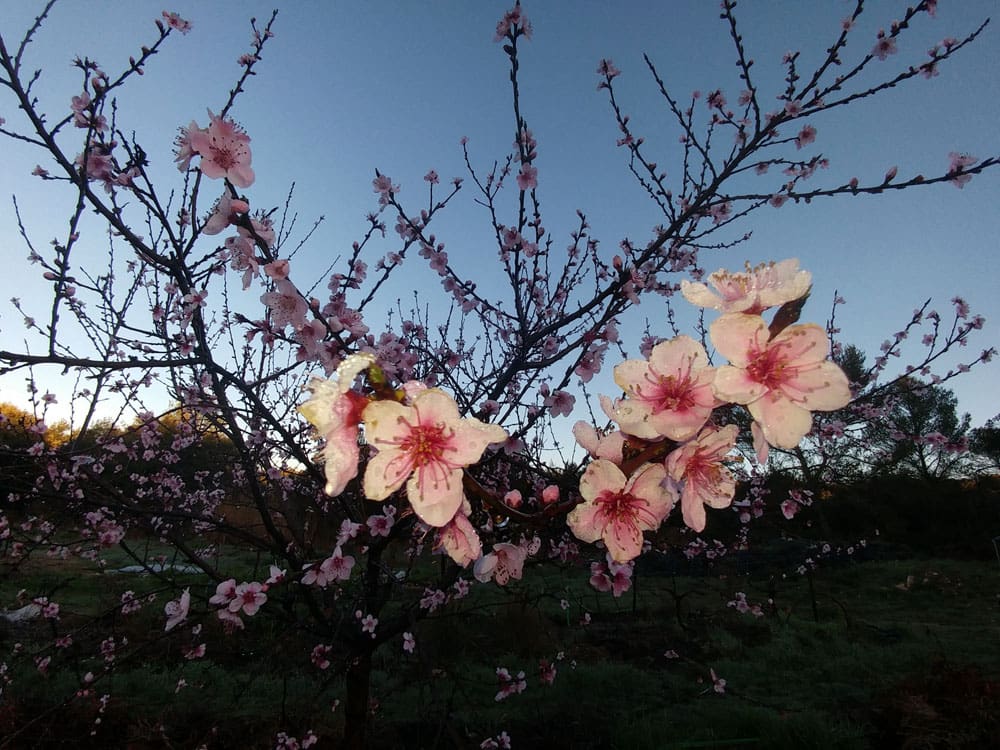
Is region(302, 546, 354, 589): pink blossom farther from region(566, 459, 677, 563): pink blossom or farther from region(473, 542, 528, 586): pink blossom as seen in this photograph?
region(566, 459, 677, 563): pink blossom

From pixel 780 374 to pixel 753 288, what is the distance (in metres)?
0.17

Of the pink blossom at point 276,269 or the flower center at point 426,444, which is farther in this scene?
the pink blossom at point 276,269

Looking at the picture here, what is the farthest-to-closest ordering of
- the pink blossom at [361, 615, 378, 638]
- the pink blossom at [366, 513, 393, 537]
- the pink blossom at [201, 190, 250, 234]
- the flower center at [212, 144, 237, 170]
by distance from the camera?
the pink blossom at [361, 615, 378, 638]
the pink blossom at [366, 513, 393, 537]
the flower center at [212, 144, 237, 170]
the pink blossom at [201, 190, 250, 234]

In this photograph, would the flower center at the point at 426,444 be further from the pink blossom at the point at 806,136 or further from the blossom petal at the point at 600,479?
the pink blossom at the point at 806,136

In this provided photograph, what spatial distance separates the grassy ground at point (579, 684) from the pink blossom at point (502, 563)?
771 millimetres

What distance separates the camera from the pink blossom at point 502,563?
121 centimetres

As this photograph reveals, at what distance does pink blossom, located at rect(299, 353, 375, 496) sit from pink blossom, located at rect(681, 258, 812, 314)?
559mm

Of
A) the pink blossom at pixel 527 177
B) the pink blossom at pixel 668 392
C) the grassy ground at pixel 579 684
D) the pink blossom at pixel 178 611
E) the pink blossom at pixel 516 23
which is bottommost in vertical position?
the grassy ground at pixel 579 684

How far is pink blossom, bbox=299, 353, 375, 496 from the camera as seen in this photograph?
77cm

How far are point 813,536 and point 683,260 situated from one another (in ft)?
38.0

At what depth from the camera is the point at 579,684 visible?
4262 millimetres

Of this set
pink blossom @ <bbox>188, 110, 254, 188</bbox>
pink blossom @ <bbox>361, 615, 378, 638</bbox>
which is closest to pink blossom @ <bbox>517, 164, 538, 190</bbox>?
pink blossom @ <bbox>188, 110, 254, 188</bbox>

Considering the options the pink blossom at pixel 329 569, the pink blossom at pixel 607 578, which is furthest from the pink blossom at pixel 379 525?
the pink blossom at pixel 607 578

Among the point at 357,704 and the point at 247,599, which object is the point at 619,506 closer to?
the point at 247,599
